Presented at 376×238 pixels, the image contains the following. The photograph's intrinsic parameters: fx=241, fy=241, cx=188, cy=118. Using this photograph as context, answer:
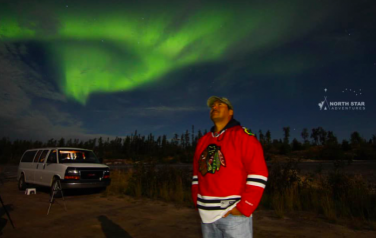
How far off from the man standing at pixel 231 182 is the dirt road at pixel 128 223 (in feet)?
11.2

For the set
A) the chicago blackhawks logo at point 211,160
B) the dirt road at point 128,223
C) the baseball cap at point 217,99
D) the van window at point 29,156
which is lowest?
the dirt road at point 128,223

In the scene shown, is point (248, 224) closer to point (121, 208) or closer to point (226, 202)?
point (226, 202)

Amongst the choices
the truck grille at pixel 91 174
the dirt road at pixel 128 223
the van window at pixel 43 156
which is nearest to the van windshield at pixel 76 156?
the truck grille at pixel 91 174

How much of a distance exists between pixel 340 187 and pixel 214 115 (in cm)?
807

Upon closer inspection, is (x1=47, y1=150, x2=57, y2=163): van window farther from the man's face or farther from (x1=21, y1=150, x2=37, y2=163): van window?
the man's face

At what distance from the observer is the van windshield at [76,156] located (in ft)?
33.1

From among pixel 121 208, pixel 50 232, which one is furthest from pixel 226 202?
pixel 121 208

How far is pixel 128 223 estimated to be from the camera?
5.97 m

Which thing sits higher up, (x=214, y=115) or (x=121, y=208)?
(x=214, y=115)

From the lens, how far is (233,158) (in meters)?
1.96

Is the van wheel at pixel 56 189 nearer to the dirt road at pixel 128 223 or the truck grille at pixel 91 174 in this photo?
the dirt road at pixel 128 223

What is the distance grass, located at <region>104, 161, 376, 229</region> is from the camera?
666cm

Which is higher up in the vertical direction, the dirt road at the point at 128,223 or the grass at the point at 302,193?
the grass at the point at 302,193

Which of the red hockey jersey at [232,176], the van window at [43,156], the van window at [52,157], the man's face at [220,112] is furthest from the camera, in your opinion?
the van window at [43,156]
